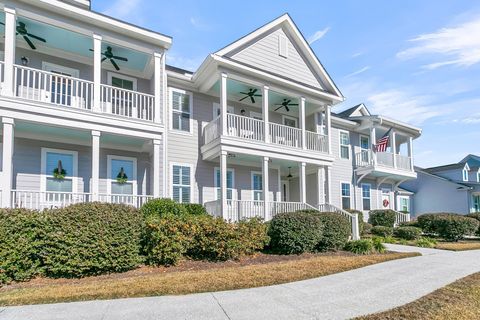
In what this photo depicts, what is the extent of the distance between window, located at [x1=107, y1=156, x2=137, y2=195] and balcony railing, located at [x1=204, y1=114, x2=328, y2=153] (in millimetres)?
3494

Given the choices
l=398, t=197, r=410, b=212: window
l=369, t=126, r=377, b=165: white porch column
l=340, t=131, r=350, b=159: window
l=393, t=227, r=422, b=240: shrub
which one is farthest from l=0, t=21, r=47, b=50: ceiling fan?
l=398, t=197, r=410, b=212: window

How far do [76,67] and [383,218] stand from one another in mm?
18546

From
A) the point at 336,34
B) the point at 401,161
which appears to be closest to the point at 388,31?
the point at 336,34

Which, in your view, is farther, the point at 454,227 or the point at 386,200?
the point at 386,200

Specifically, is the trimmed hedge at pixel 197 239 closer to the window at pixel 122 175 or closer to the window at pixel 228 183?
the window at pixel 122 175

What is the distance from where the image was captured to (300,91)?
16312 mm

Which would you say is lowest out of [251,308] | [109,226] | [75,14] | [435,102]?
[251,308]

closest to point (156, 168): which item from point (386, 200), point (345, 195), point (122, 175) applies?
point (122, 175)

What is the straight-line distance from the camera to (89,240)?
7.90 meters

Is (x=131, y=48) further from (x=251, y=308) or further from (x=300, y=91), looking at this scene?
(x=251, y=308)

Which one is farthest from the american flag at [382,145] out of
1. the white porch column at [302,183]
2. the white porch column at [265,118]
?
the white porch column at [265,118]

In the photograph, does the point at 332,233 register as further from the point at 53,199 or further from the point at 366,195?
the point at 366,195

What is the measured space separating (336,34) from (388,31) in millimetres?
1883

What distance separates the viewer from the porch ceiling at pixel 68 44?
11.0 meters
